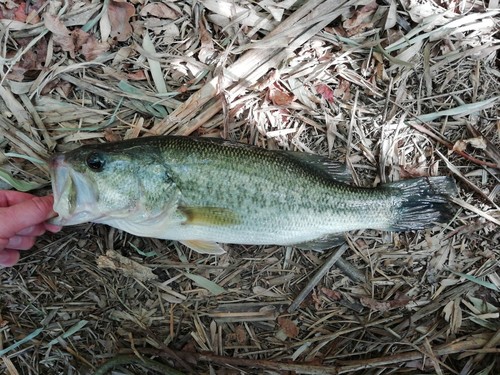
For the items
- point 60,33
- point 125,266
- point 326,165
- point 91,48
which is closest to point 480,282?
point 326,165

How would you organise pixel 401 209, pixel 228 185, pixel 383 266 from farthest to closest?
pixel 383 266, pixel 401 209, pixel 228 185

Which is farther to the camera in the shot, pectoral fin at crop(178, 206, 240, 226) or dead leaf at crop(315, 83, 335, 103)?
dead leaf at crop(315, 83, 335, 103)

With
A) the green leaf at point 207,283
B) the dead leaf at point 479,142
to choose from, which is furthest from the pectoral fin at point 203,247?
the dead leaf at point 479,142

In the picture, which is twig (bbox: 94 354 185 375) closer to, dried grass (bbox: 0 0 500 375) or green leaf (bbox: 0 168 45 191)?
dried grass (bbox: 0 0 500 375)

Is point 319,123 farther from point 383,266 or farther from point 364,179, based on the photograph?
point 383,266

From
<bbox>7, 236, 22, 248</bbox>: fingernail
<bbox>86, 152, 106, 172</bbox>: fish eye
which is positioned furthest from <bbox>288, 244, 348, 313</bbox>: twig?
<bbox>7, 236, 22, 248</bbox>: fingernail

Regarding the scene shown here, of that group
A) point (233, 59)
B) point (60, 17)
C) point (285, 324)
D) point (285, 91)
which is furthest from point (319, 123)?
point (60, 17)

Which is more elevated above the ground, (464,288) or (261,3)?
(261,3)
